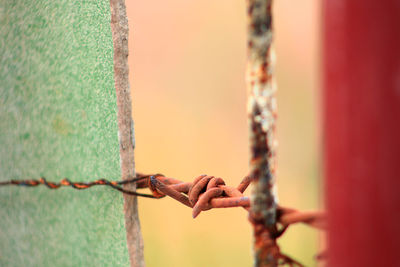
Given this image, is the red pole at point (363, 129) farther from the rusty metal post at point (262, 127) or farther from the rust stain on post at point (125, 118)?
the rust stain on post at point (125, 118)

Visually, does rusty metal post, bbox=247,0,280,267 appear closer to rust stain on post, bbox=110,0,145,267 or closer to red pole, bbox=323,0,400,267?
red pole, bbox=323,0,400,267

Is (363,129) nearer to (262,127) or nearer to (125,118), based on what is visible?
(262,127)

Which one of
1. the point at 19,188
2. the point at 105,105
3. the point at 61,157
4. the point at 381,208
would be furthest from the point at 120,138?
the point at 381,208

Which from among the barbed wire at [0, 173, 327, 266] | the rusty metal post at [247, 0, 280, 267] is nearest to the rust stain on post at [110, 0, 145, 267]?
the barbed wire at [0, 173, 327, 266]

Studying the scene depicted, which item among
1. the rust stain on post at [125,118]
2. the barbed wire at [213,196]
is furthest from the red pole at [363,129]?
the rust stain on post at [125,118]

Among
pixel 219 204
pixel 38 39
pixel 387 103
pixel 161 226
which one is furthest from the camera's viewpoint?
pixel 161 226

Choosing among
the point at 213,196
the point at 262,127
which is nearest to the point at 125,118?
the point at 213,196

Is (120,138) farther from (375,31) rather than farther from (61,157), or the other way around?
(375,31)
